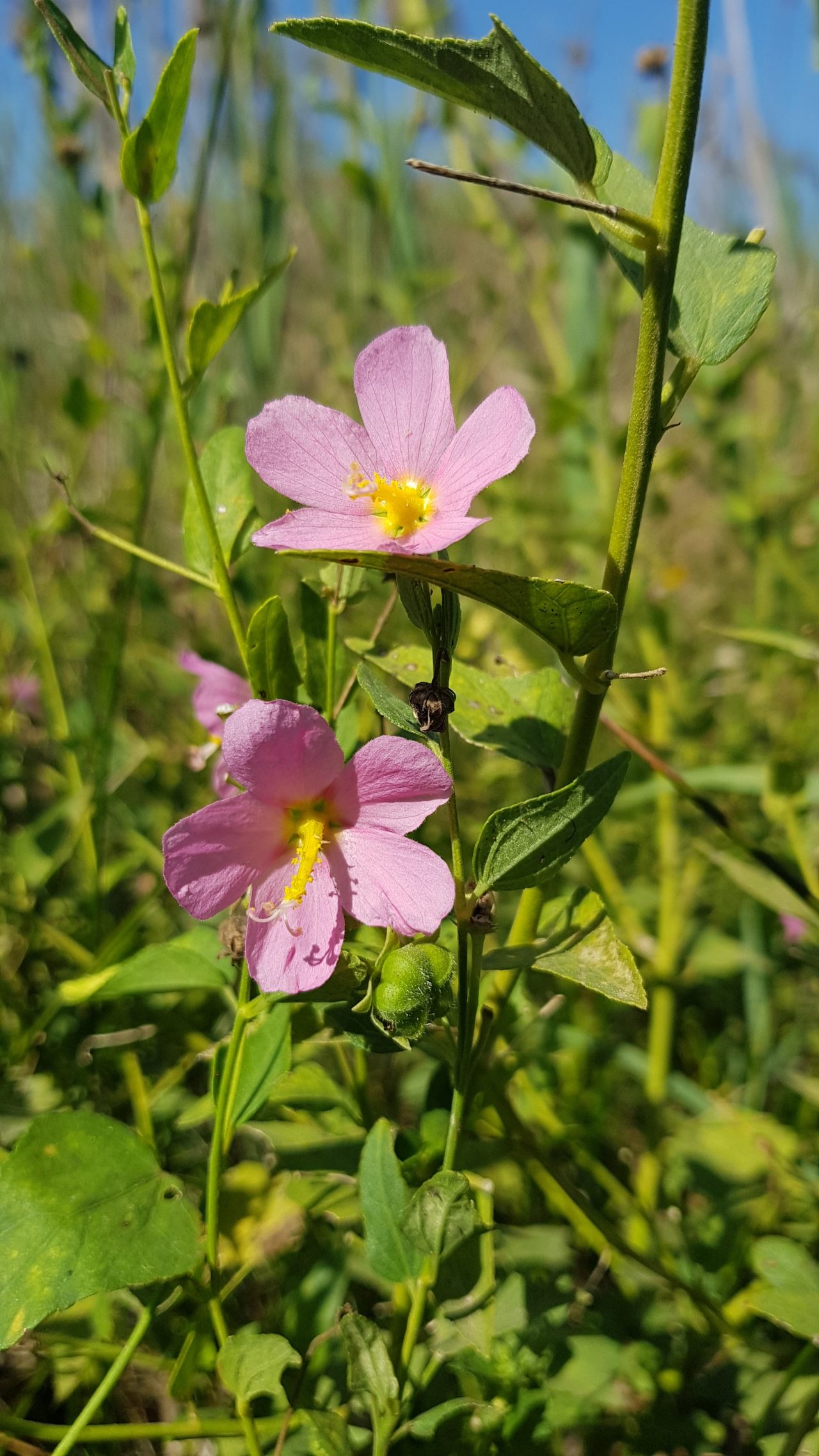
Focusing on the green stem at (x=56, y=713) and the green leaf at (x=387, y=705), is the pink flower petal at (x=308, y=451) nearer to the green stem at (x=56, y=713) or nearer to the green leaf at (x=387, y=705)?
the green leaf at (x=387, y=705)

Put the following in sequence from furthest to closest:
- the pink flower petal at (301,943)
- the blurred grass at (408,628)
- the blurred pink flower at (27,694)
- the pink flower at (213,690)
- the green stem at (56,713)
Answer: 1. the blurred pink flower at (27,694)
2. the green stem at (56,713)
3. the blurred grass at (408,628)
4. the pink flower at (213,690)
5. the pink flower petal at (301,943)

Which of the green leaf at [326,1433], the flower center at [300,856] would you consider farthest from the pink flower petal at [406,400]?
the green leaf at [326,1433]

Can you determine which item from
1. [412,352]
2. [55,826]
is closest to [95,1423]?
[55,826]

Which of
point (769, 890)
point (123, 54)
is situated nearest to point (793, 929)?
point (769, 890)

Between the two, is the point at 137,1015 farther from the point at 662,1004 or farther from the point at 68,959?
the point at 662,1004

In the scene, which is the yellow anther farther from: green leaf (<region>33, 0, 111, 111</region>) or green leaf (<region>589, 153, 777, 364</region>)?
green leaf (<region>33, 0, 111, 111</region>)

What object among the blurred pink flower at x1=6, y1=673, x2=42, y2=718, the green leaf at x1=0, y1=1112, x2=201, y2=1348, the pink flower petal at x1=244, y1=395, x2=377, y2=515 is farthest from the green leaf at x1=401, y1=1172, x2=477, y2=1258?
the blurred pink flower at x1=6, y1=673, x2=42, y2=718
